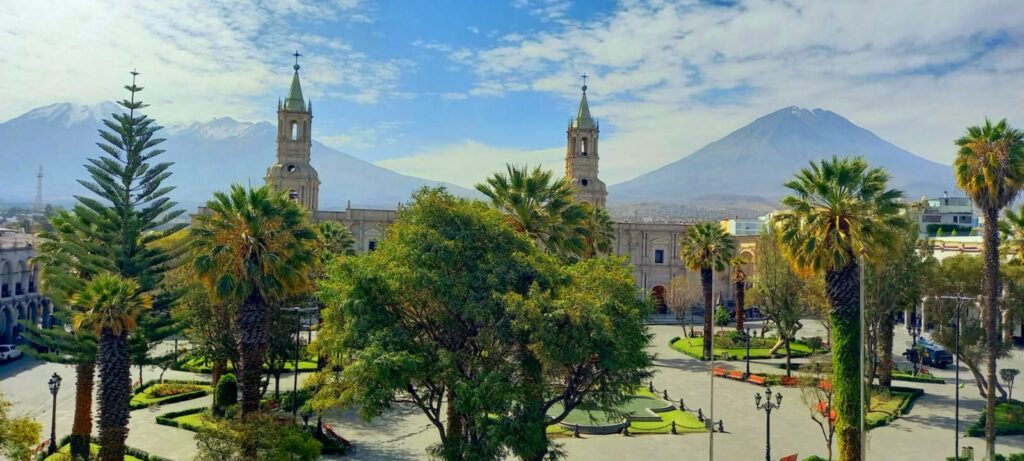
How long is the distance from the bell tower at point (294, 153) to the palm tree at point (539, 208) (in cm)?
4118

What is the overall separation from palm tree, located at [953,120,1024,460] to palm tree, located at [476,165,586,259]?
1189 centimetres

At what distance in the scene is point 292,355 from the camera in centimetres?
3178

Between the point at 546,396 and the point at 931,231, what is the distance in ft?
235

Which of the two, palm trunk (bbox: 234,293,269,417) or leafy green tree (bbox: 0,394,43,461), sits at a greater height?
palm trunk (bbox: 234,293,269,417)

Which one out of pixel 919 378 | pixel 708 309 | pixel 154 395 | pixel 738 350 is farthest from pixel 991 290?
pixel 154 395

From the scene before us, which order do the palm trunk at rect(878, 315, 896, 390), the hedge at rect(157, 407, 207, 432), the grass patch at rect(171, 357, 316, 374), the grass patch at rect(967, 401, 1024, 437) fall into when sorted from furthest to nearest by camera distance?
the grass patch at rect(171, 357, 316, 374) < the palm trunk at rect(878, 315, 896, 390) < the hedge at rect(157, 407, 207, 432) < the grass patch at rect(967, 401, 1024, 437)

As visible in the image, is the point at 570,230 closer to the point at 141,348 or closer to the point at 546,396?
the point at 546,396

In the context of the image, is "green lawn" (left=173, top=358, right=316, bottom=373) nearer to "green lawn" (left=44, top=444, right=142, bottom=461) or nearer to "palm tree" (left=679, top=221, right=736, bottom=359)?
"green lawn" (left=44, top=444, right=142, bottom=461)

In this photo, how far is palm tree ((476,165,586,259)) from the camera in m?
24.2

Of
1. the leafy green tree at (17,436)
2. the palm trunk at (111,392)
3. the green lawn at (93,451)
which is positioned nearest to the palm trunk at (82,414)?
the green lawn at (93,451)

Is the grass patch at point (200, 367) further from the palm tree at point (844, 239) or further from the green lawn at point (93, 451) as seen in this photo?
the palm tree at point (844, 239)

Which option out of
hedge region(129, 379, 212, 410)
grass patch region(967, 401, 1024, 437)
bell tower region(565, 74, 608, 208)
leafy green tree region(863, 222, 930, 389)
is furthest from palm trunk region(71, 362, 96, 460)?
bell tower region(565, 74, 608, 208)

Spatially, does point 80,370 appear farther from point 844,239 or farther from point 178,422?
point 844,239

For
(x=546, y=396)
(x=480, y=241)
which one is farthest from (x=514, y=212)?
(x=546, y=396)
